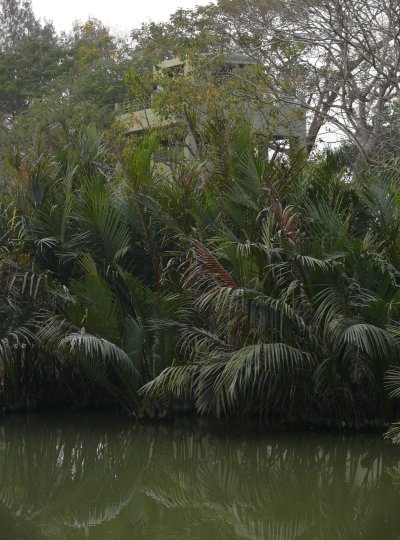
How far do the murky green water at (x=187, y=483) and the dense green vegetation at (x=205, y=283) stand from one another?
0.54m

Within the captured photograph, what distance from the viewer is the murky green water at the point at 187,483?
7355mm

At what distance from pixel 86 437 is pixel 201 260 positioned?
2.71m

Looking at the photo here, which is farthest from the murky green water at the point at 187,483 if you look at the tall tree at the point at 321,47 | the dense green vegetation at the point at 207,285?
the tall tree at the point at 321,47

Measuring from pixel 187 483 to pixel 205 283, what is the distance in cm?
253

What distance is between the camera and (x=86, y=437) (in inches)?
437

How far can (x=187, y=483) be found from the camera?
9.00 metres

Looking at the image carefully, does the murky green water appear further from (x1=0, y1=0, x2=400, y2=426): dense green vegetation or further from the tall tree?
the tall tree

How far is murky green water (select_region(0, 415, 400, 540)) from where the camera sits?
736 centimetres

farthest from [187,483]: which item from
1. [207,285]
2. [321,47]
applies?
[321,47]

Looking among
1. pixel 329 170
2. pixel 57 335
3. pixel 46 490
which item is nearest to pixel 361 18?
pixel 329 170

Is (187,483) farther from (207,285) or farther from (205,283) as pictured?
(205,283)

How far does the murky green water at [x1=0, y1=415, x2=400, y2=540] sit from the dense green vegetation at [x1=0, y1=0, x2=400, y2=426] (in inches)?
21.1

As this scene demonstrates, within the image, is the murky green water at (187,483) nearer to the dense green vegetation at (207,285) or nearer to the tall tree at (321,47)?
the dense green vegetation at (207,285)

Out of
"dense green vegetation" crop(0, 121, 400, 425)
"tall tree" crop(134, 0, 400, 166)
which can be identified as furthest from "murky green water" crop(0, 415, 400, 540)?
"tall tree" crop(134, 0, 400, 166)
